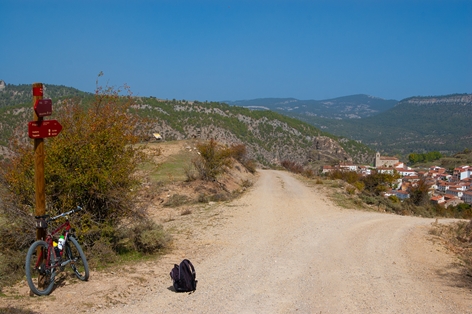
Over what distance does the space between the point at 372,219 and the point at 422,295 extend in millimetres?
8659

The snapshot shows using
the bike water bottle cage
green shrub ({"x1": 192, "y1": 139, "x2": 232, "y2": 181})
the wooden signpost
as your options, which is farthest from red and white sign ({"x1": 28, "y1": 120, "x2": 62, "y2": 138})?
green shrub ({"x1": 192, "y1": 139, "x2": 232, "y2": 181})

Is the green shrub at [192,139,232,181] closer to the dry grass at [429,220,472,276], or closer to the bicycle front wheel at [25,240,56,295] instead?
the dry grass at [429,220,472,276]

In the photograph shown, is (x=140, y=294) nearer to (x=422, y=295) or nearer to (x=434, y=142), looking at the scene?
(x=422, y=295)

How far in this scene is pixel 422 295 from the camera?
7.33 metres

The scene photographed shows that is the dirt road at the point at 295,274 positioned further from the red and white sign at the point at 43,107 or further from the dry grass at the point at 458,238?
the red and white sign at the point at 43,107

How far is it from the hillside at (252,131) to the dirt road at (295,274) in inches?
2350

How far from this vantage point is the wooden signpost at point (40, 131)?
6816mm

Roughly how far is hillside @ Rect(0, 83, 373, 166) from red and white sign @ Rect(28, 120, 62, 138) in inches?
2516

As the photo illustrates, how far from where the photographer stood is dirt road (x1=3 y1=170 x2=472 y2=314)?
671 centimetres

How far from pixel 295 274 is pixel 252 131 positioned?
289 feet

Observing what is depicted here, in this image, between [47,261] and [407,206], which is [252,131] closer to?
[407,206]

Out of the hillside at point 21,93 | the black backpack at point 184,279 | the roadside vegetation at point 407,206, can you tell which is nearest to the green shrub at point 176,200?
the roadside vegetation at point 407,206

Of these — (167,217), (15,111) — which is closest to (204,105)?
(15,111)

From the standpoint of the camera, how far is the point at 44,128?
6.88m
